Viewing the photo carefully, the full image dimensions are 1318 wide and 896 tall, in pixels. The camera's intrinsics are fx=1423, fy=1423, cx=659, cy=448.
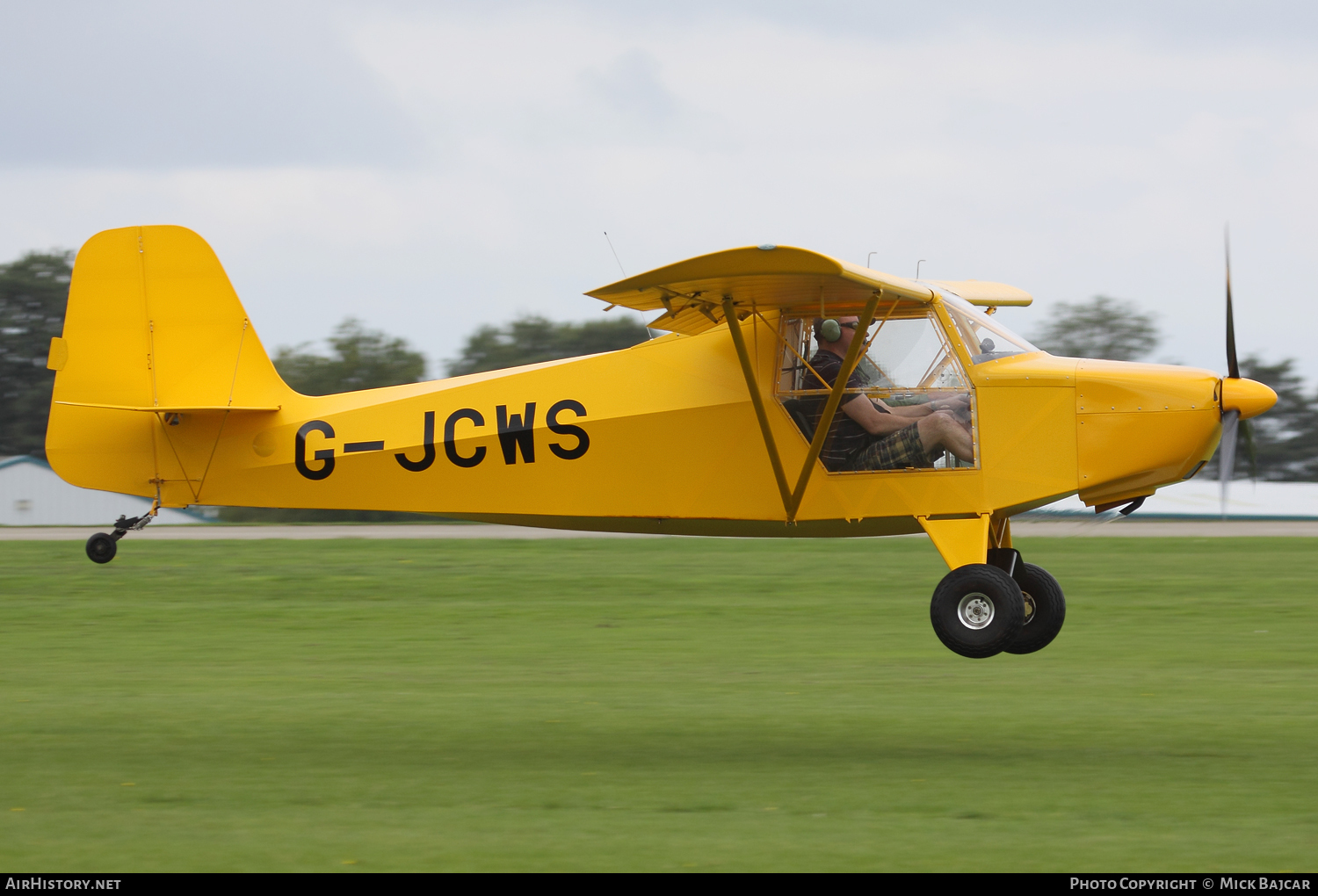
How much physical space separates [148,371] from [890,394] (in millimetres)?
6372

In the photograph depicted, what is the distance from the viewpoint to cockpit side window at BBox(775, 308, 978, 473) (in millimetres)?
10789

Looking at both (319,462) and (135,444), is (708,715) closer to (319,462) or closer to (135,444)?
(319,462)

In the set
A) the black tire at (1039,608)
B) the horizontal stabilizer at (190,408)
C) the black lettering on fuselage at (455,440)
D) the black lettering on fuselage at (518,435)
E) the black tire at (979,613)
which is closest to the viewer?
the black tire at (979,613)

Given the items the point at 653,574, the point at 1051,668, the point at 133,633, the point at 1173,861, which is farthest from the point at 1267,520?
the point at 1173,861

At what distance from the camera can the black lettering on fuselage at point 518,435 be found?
38.0 feet

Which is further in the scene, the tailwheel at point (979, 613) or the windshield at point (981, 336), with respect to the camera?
the windshield at point (981, 336)

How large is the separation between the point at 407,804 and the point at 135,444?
19.5 feet

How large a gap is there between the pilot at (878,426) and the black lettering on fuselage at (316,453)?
411 cm

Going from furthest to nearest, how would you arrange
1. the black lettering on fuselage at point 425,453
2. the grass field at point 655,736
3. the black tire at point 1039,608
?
1. the black lettering on fuselage at point 425,453
2. the black tire at point 1039,608
3. the grass field at point 655,736

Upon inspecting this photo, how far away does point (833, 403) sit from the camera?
34.7 ft

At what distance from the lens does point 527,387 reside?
11664 millimetres

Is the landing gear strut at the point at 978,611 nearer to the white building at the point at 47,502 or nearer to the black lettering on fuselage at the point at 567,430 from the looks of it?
the black lettering on fuselage at the point at 567,430

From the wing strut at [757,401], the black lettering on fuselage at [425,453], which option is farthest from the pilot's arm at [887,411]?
the black lettering on fuselage at [425,453]

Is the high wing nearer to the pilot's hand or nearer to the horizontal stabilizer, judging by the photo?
the pilot's hand
